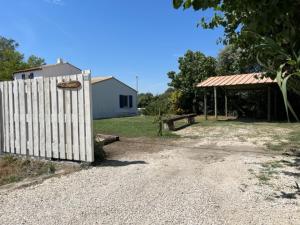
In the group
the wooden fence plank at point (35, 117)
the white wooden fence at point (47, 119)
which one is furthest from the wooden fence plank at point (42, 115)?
the wooden fence plank at point (35, 117)

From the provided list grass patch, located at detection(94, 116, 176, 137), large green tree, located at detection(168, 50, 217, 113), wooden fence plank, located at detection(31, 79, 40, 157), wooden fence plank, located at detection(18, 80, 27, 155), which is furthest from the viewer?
large green tree, located at detection(168, 50, 217, 113)

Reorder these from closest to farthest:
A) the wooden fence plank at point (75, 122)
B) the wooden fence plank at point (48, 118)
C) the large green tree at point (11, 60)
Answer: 1. the wooden fence plank at point (75, 122)
2. the wooden fence plank at point (48, 118)
3. the large green tree at point (11, 60)

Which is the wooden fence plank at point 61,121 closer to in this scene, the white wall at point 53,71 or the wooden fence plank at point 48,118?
the wooden fence plank at point 48,118

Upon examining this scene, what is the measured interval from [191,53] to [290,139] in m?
16.3

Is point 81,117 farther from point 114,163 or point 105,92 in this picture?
point 105,92

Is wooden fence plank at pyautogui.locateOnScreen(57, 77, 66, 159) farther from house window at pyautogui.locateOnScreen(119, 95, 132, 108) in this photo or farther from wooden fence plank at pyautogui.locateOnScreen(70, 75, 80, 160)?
house window at pyautogui.locateOnScreen(119, 95, 132, 108)

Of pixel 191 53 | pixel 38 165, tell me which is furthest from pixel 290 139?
pixel 191 53

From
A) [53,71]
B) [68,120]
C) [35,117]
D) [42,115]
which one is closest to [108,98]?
[53,71]

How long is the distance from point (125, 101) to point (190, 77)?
7.99 meters

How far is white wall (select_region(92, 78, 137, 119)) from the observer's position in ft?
78.0

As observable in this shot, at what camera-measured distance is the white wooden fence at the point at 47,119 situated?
5.64 metres

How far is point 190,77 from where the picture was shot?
23219 millimetres

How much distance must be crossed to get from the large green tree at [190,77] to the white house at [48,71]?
12.8 m

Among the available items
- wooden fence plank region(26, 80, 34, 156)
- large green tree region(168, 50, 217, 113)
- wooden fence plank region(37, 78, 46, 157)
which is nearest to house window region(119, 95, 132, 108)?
large green tree region(168, 50, 217, 113)
